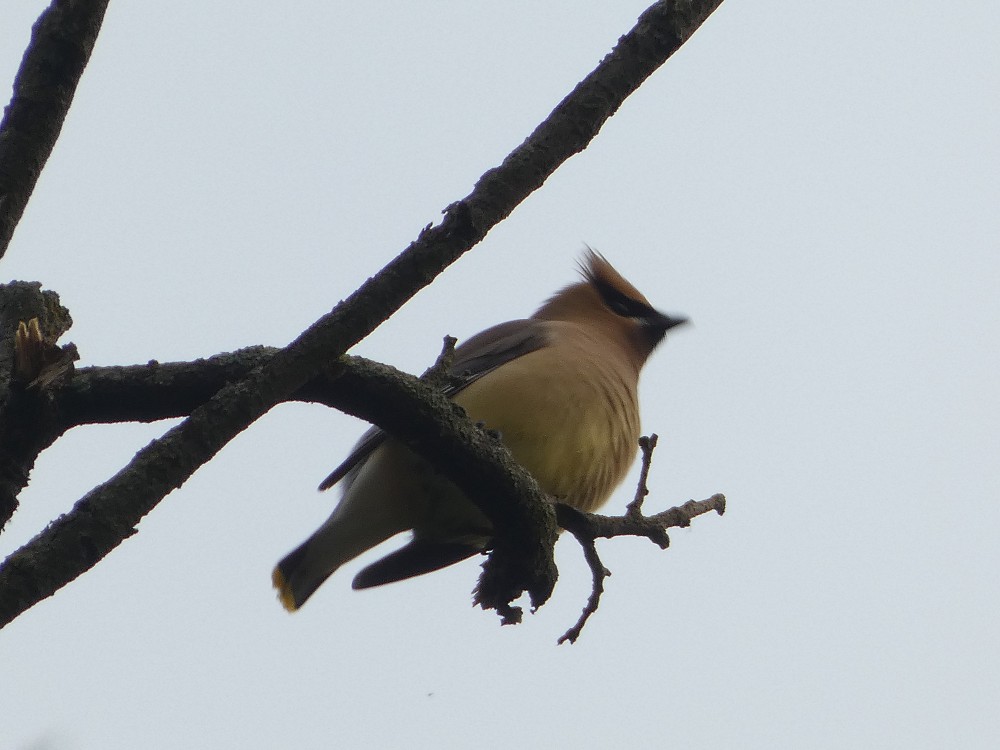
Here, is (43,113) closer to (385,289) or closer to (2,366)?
(2,366)

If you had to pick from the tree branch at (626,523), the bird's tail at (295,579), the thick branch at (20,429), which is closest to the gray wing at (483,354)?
the bird's tail at (295,579)

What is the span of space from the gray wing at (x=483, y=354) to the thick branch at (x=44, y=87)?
1777mm

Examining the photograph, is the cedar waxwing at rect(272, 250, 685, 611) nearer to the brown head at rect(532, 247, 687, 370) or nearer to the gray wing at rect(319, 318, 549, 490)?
the gray wing at rect(319, 318, 549, 490)

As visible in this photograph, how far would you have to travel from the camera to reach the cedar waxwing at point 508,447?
4.09m

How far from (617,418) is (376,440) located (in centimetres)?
87

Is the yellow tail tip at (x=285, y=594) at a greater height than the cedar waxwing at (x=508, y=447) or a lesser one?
lesser

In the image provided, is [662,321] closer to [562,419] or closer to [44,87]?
[562,419]

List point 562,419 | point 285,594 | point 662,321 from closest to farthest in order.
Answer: point 562,419, point 285,594, point 662,321

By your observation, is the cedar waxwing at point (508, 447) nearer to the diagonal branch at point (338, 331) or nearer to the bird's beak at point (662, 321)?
the bird's beak at point (662, 321)

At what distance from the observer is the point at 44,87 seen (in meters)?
2.60

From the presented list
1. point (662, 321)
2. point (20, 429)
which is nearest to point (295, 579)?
point (20, 429)

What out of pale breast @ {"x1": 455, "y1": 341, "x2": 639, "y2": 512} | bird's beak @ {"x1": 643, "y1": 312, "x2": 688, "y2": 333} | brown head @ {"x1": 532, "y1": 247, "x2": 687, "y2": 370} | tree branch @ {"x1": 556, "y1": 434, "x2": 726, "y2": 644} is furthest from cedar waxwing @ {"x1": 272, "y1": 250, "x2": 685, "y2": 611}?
bird's beak @ {"x1": 643, "y1": 312, "x2": 688, "y2": 333}

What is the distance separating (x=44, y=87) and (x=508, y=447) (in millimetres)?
1960

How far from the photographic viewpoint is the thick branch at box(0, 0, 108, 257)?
256cm
